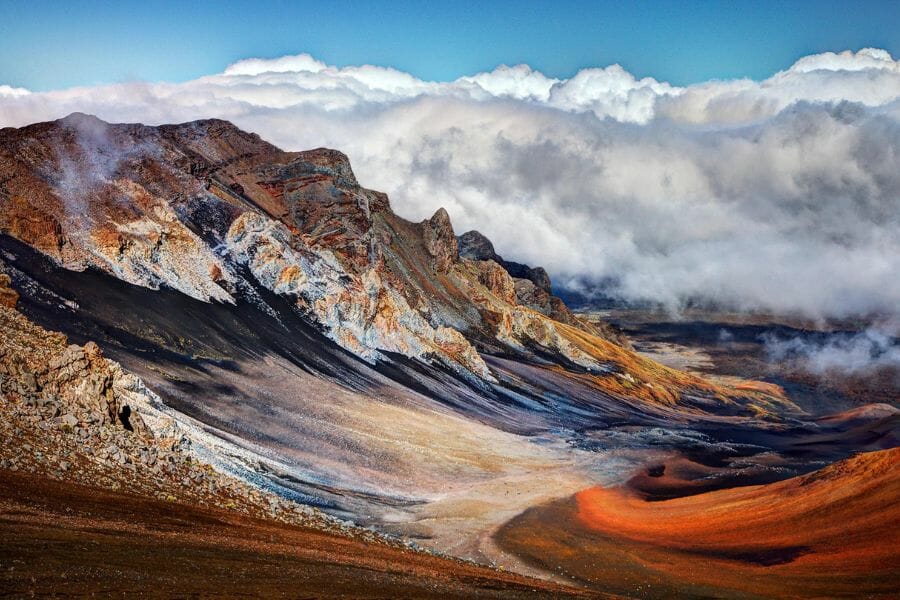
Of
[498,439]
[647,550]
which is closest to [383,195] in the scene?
[498,439]

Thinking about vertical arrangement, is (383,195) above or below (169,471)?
above

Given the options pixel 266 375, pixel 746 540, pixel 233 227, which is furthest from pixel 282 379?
pixel 746 540

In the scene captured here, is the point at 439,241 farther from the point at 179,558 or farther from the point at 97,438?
the point at 179,558

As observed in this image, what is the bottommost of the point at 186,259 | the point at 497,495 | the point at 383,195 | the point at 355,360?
the point at 497,495

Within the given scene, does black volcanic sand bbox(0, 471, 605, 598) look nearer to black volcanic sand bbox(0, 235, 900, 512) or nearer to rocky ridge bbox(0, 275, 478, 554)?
rocky ridge bbox(0, 275, 478, 554)

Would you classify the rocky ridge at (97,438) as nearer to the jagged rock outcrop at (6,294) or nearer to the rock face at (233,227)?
the jagged rock outcrop at (6,294)

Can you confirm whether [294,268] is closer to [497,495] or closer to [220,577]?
[497,495]

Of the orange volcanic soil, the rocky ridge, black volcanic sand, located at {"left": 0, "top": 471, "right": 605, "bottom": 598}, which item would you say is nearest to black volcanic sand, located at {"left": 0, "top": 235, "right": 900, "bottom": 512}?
the rocky ridge
